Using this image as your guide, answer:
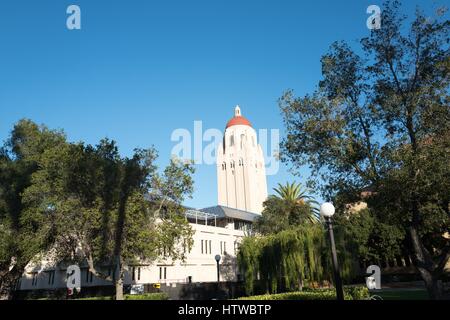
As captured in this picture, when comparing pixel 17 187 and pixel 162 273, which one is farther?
pixel 162 273

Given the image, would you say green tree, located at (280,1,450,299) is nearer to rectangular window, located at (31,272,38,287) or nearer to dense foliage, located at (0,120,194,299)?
dense foliage, located at (0,120,194,299)

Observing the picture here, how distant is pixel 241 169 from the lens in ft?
322

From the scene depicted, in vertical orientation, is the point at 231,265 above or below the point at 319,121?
below

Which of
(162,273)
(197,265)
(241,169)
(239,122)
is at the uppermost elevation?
(239,122)


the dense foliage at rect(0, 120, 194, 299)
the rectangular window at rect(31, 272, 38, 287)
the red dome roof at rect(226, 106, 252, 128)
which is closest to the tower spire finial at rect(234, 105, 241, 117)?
the red dome roof at rect(226, 106, 252, 128)

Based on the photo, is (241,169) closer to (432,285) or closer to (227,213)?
(227,213)

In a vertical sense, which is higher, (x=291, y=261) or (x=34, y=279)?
(x=291, y=261)

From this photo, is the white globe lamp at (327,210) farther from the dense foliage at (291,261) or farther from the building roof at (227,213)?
the building roof at (227,213)

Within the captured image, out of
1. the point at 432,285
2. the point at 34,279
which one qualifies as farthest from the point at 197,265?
the point at 432,285

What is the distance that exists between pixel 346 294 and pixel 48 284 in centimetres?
3939
